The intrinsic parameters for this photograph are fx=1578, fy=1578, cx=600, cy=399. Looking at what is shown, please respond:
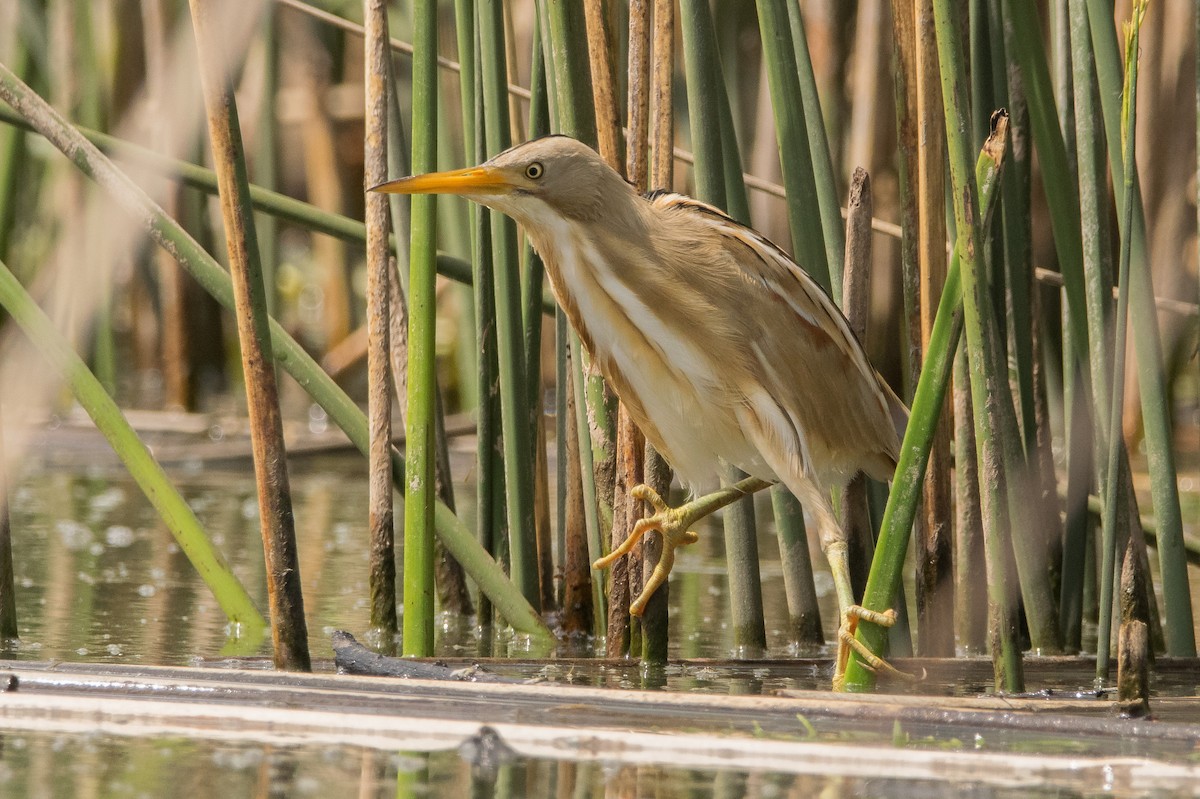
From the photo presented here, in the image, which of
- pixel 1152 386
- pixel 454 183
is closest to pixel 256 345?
pixel 454 183

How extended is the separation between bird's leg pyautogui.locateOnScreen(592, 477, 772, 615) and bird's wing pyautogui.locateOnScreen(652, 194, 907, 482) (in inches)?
5.9

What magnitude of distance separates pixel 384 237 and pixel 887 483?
3.26 ft

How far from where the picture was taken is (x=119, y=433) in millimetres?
2439

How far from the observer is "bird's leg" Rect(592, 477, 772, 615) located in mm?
2475

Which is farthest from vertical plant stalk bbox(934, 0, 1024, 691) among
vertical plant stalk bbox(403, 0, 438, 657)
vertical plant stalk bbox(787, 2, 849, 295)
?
vertical plant stalk bbox(403, 0, 438, 657)

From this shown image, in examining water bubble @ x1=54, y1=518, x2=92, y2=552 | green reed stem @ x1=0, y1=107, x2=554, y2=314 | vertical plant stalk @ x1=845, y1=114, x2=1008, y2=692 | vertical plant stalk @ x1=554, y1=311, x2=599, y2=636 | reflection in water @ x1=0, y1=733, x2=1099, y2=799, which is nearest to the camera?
reflection in water @ x1=0, y1=733, x2=1099, y2=799

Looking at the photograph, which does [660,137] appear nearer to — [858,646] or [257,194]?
[257,194]

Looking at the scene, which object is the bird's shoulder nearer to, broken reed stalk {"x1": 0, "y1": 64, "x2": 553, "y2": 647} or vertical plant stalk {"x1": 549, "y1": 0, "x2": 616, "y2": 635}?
vertical plant stalk {"x1": 549, "y1": 0, "x2": 616, "y2": 635}

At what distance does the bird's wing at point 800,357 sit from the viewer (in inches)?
99.4

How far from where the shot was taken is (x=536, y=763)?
1.82m

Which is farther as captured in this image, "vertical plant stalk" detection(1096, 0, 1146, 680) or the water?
"vertical plant stalk" detection(1096, 0, 1146, 680)

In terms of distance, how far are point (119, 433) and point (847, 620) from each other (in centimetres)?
114

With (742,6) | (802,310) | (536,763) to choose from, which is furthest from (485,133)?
(742,6)

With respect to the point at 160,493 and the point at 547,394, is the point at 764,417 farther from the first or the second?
the point at 547,394
